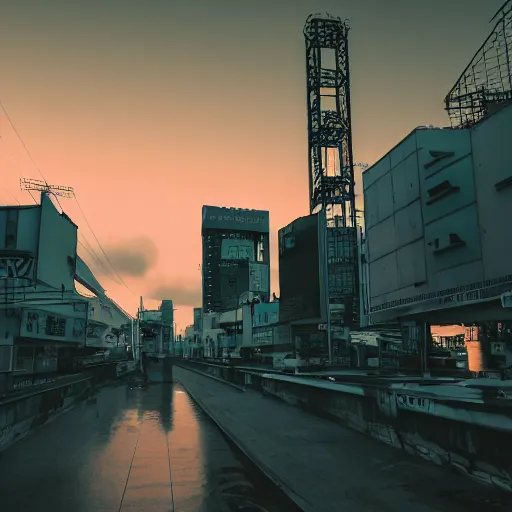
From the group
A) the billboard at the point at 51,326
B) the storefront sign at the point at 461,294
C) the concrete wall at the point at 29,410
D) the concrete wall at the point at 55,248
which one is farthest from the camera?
the concrete wall at the point at 55,248

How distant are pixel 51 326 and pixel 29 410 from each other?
33515 mm

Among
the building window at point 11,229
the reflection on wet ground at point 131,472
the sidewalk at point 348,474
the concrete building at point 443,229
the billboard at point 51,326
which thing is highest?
the building window at point 11,229

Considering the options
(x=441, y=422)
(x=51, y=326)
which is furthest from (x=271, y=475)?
(x=51, y=326)

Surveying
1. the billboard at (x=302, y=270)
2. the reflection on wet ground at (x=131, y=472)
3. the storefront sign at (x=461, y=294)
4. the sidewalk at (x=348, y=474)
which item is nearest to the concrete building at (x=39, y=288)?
the storefront sign at (x=461, y=294)

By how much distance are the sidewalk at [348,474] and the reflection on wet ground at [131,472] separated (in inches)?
17.2

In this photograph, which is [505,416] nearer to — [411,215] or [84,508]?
[84,508]

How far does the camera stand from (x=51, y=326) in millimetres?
44000

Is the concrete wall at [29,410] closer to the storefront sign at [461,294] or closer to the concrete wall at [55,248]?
the storefront sign at [461,294]

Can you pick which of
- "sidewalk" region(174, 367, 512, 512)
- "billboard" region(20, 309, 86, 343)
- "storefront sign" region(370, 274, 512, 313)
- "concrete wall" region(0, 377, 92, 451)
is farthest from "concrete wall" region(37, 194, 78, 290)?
"sidewalk" region(174, 367, 512, 512)

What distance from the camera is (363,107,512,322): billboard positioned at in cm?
2275

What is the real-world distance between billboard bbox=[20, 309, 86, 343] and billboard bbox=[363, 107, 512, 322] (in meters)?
25.3

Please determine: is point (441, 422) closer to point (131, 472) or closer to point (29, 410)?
point (131, 472)

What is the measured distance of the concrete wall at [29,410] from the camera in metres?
10.7

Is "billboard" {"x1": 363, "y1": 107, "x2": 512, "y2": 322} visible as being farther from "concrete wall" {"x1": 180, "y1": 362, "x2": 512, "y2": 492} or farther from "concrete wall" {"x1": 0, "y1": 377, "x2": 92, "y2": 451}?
"concrete wall" {"x1": 0, "y1": 377, "x2": 92, "y2": 451}
